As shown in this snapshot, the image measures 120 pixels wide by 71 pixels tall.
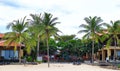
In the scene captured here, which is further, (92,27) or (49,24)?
(92,27)

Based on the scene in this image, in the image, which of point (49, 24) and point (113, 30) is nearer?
point (49, 24)

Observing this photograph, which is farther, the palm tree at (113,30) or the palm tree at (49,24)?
the palm tree at (113,30)

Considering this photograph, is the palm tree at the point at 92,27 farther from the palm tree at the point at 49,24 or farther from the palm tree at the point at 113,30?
the palm tree at the point at 49,24

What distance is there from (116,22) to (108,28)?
5.63 feet

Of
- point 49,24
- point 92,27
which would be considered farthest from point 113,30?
point 49,24

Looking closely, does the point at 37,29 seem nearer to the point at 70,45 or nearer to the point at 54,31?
the point at 54,31

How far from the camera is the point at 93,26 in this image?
50.7 metres

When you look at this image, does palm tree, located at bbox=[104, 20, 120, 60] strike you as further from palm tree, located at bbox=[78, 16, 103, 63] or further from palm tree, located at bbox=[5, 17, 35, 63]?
palm tree, located at bbox=[5, 17, 35, 63]

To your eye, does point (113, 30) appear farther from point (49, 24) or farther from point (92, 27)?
point (49, 24)

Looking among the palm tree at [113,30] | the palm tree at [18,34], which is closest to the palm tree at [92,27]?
the palm tree at [113,30]

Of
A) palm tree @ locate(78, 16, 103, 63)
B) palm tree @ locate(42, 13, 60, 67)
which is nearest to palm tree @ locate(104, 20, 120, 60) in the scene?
palm tree @ locate(78, 16, 103, 63)

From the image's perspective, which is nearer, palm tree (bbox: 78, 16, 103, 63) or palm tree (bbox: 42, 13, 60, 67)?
palm tree (bbox: 42, 13, 60, 67)

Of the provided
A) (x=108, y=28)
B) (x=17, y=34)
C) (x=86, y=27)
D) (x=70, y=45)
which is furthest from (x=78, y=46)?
(x=17, y=34)

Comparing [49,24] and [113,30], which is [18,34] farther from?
[113,30]
